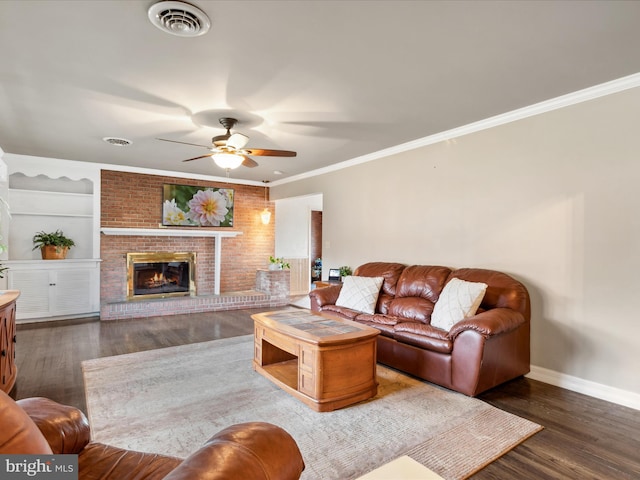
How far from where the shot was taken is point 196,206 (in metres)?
6.83

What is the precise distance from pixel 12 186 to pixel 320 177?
Result: 4.97 m

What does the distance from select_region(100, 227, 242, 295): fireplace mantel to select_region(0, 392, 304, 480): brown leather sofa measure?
496 cm

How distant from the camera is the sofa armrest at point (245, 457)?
98cm

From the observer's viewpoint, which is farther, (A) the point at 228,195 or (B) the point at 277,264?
(B) the point at 277,264

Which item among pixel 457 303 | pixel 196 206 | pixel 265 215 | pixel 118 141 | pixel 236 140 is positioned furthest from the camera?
pixel 265 215

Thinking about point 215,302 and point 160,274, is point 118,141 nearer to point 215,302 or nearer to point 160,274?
point 160,274

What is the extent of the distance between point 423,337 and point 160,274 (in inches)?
205

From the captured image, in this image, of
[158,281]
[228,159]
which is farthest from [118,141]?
[158,281]

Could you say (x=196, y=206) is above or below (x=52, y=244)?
above

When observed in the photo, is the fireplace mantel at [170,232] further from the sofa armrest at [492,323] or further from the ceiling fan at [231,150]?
the sofa armrest at [492,323]

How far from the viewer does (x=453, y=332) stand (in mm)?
2955

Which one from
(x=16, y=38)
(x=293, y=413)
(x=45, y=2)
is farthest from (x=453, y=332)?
(x=16, y=38)

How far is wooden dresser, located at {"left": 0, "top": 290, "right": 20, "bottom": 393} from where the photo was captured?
2.68m

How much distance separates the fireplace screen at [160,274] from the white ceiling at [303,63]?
9.15ft
